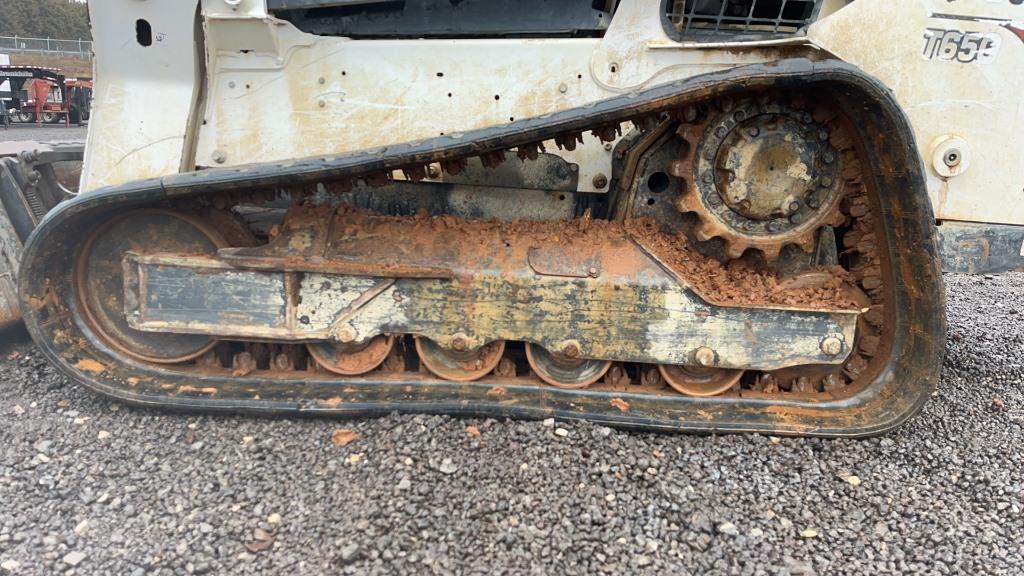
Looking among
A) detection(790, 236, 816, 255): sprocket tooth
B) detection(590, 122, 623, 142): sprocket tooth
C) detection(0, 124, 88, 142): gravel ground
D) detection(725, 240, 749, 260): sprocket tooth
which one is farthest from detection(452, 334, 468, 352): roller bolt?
detection(0, 124, 88, 142): gravel ground

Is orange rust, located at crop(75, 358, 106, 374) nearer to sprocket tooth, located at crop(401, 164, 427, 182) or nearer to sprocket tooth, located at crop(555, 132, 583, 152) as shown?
sprocket tooth, located at crop(401, 164, 427, 182)

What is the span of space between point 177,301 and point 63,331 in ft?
1.68

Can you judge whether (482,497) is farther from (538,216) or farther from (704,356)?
(538,216)

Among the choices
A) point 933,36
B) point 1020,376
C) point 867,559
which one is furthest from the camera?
point 1020,376

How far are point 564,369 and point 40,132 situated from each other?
16270mm

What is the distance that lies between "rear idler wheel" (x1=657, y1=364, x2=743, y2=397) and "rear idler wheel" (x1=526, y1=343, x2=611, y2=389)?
9.8 inches

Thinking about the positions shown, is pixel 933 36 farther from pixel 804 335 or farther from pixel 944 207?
pixel 804 335

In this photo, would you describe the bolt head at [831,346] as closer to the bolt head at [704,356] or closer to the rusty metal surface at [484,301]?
the rusty metal surface at [484,301]

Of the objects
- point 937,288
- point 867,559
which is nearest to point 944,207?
point 937,288

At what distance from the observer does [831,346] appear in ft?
8.09

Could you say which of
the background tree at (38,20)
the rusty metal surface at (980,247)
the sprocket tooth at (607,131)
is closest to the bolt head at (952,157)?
the rusty metal surface at (980,247)

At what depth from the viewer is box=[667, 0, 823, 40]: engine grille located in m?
2.46

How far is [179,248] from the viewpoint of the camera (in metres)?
2.56

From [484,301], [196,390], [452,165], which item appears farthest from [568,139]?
[196,390]
